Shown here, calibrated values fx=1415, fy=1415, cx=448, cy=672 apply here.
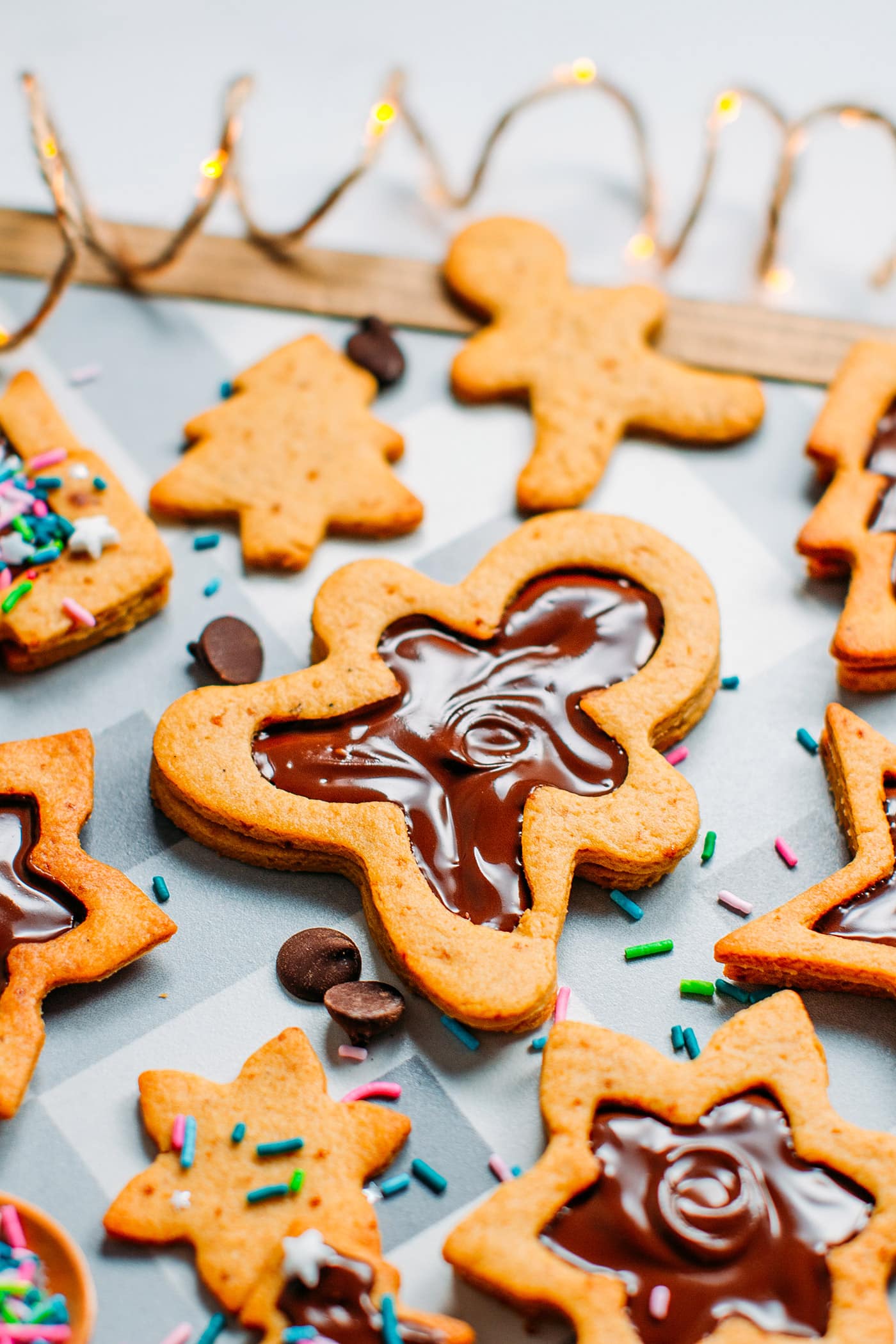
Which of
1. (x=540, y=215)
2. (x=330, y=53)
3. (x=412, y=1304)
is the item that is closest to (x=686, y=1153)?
(x=412, y=1304)

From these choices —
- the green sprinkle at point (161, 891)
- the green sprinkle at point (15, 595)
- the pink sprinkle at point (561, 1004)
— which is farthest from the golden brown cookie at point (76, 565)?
the pink sprinkle at point (561, 1004)

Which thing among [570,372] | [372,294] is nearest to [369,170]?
[372,294]

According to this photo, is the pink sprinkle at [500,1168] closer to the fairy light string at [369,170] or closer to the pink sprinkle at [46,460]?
the pink sprinkle at [46,460]

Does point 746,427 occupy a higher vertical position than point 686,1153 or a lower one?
higher

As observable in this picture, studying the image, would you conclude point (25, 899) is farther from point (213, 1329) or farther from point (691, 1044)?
point (691, 1044)

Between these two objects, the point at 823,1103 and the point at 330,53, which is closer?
the point at 823,1103

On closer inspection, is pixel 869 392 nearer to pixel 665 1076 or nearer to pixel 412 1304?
pixel 665 1076
